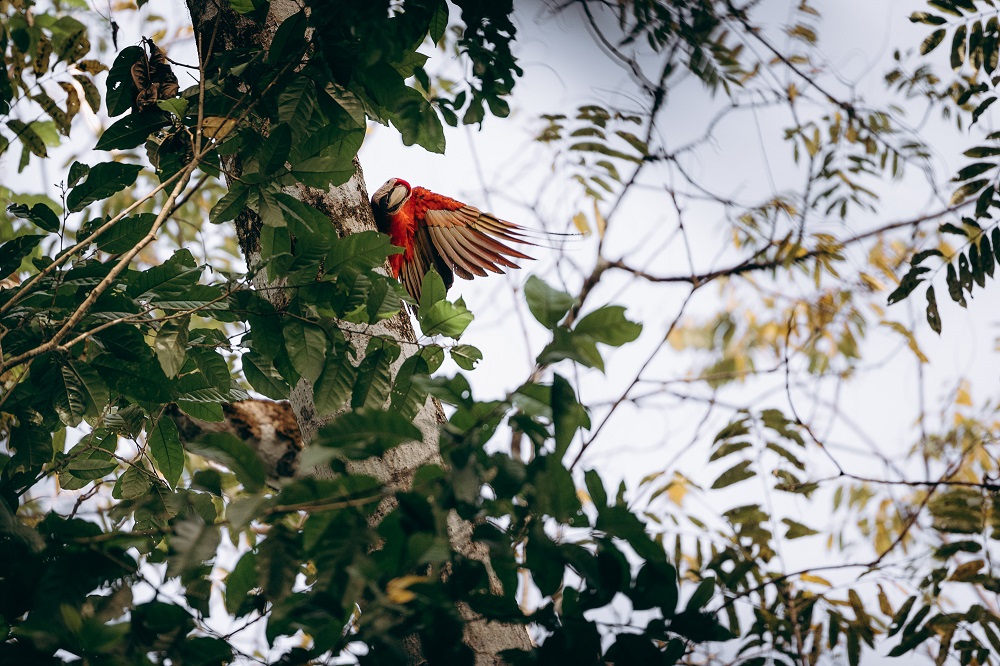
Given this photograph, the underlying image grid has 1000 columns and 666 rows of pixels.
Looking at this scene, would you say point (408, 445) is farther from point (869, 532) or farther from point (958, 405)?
point (958, 405)

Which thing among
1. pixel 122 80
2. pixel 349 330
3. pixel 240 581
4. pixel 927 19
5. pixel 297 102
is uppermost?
pixel 927 19

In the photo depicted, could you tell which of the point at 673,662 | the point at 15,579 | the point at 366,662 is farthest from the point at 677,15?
the point at 15,579

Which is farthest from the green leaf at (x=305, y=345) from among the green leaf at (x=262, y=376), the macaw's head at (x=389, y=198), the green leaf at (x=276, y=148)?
the macaw's head at (x=389, y=198)

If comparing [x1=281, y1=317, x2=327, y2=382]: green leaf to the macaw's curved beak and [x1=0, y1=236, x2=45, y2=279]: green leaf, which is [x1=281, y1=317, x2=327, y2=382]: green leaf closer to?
[x1=0, y1=236, x2=45, y2=279]: green leaf

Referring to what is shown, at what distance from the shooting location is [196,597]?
0.80 meters

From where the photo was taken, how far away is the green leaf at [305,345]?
1083 millimetres

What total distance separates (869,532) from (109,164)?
11.9ft

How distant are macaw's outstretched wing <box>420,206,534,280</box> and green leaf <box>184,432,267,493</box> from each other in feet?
4.96

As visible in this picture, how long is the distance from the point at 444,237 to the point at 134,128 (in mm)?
1154

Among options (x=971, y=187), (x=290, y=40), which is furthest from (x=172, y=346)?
(x=971, y=187)

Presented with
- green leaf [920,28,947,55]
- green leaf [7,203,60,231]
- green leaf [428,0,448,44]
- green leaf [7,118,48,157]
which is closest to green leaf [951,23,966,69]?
green leaf [920,28,947,55]

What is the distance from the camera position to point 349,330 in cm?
118

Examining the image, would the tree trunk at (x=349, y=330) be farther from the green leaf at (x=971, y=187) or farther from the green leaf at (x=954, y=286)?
the green leaf at (x=971, y=187)

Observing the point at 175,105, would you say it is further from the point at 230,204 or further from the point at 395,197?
the point at 395,197
